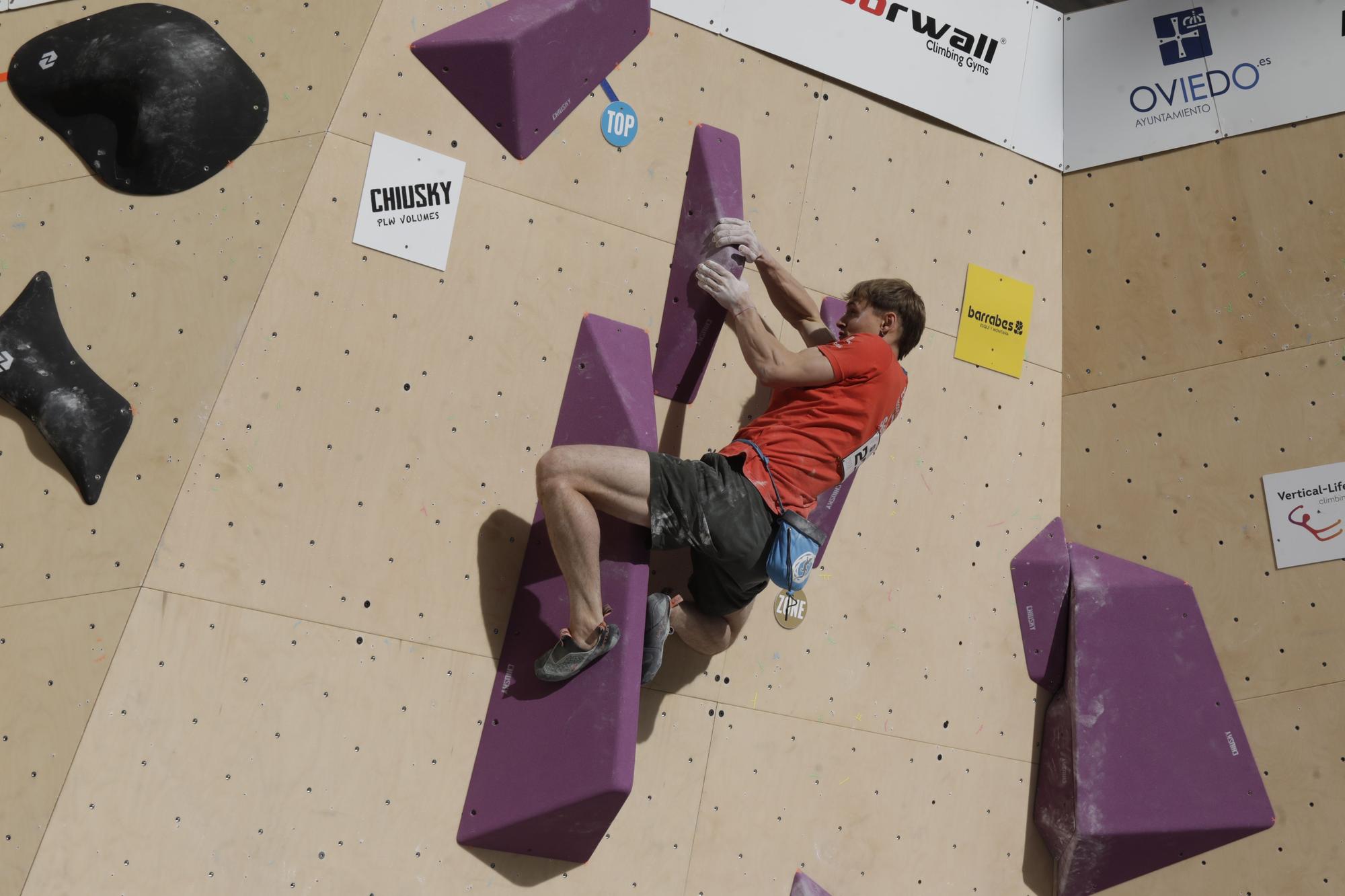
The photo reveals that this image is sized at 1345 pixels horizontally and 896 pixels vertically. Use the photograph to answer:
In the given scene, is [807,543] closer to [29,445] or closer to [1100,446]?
[1100,446]

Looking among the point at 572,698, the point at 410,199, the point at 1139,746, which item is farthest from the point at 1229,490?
the point at 410,199

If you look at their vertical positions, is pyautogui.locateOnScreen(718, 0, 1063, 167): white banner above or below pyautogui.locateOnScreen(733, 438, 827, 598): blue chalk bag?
above

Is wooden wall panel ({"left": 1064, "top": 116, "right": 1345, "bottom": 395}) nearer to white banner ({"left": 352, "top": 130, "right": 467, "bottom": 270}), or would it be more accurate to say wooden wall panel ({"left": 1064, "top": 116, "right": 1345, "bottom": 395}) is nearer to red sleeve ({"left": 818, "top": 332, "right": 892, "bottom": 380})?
red sleeve ({"left": 818, "top": 332, "right": 892, "bottom": 380})

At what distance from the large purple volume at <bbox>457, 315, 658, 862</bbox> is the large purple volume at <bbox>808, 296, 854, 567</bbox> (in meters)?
0.64

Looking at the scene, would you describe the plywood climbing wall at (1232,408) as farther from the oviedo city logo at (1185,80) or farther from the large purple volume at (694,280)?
the large purple volume at (694,280)

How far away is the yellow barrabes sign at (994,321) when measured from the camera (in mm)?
3775

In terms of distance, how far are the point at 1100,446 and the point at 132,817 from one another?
3.00 m

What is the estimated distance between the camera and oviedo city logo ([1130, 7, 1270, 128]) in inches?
149

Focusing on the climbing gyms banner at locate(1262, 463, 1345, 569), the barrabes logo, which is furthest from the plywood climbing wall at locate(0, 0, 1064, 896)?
the barrabes logo

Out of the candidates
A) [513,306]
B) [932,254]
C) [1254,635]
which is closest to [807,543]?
[513,306]

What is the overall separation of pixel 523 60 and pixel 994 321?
1.75m

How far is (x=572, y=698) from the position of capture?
2.81 metres

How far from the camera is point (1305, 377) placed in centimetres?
355

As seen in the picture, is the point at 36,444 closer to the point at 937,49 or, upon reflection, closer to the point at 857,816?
the point at 857,816
